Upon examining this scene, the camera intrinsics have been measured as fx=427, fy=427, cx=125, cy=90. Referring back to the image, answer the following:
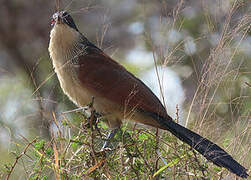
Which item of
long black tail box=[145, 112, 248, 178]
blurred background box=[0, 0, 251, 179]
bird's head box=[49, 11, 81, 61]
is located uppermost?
bird's head box=[49, 11, 81, 61]

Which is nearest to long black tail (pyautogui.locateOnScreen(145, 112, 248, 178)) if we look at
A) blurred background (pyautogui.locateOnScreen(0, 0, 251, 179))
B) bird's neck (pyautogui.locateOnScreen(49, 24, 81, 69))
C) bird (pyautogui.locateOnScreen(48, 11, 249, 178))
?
blurred background (pyautogui.locateOnScreen(0, 0, 251, 179))

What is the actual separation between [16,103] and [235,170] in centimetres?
87

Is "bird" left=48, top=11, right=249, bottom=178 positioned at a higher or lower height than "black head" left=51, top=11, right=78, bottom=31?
lower

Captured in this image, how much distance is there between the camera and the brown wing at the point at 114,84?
Result: 2.07 meters

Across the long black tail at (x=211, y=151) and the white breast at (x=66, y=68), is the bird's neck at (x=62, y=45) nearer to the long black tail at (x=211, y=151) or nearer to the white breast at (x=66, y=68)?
the white breast at (x=66, y=68)

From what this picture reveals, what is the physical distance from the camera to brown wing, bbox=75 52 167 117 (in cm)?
207

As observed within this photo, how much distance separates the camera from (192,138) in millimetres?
1735

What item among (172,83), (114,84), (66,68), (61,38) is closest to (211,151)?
(172,83)

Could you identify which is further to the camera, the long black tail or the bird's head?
the bird's head

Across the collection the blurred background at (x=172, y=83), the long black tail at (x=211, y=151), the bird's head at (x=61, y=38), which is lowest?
the long black tail at (x=211, y=151)

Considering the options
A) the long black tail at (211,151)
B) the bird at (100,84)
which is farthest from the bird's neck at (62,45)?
the long black tail at (211,151)

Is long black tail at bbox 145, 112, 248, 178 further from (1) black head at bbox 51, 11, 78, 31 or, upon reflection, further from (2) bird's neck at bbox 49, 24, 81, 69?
(1) black head at bbox 51, 11, 78, 31

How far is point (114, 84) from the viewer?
2141mm

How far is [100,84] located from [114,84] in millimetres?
70
